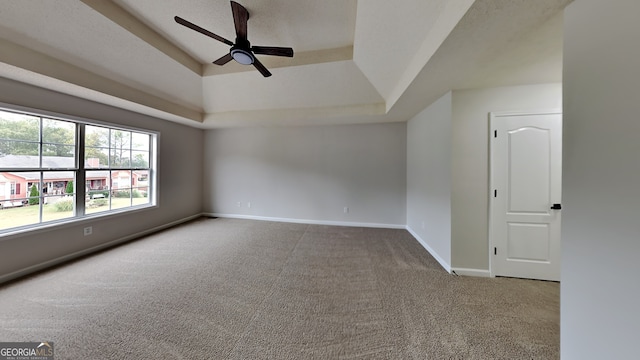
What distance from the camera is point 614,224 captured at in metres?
0.97

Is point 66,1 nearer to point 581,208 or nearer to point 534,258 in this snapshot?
point 581,208

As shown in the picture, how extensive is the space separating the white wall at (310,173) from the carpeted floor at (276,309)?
5.31 feet

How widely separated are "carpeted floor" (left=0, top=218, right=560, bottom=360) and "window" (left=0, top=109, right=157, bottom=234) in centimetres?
84

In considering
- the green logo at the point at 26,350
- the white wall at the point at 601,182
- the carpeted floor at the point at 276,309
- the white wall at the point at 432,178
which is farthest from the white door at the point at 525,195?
the green logo at the point at 26,350

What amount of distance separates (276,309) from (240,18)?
277cm

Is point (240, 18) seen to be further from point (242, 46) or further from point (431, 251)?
point (431, 251)

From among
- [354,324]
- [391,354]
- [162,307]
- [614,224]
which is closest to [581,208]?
[614,224]

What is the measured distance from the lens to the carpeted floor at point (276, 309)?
147 cm

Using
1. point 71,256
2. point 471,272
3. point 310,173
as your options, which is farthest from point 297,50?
point 71,256

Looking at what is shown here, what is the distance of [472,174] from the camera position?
248 cm

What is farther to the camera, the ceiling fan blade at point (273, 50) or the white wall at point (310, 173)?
the white wall at point (310, 173)

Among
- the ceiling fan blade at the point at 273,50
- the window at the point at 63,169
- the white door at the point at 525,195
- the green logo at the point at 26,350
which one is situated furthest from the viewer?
the window at the point at 63,169

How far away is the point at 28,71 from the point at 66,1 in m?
0.88

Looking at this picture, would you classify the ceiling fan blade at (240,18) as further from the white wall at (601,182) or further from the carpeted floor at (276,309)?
the carpeted floor at (276,309)
